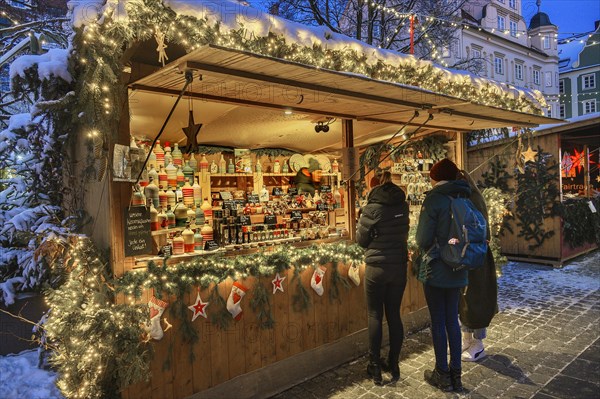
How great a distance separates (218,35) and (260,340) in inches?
109

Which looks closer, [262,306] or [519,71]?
[262,306]

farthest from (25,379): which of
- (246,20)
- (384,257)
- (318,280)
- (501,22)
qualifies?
(501,22)

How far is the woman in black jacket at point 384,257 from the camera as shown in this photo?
3900mm

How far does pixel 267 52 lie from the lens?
3.49m

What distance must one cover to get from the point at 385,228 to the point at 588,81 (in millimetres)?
38618

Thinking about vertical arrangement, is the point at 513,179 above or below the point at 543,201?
above

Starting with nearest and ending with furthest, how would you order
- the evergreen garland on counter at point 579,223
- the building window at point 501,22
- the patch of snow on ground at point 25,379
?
the patch of snow on ground at point 25,379 < the evergreen garland on counter at point 579,223 < the building window at point 501,22

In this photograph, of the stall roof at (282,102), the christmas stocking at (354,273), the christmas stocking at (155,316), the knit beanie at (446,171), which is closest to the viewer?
the stall roof at (282,102)

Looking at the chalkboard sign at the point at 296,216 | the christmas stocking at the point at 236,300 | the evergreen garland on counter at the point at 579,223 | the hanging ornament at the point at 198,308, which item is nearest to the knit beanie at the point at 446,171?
the christmas stocking at the point at 236,300

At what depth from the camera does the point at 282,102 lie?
4680mm

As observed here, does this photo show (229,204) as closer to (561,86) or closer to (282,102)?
(282,102)

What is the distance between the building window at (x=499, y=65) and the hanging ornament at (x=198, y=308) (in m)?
29.5

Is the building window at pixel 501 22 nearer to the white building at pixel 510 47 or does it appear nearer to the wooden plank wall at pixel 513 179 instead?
the white building at pixel 510 47

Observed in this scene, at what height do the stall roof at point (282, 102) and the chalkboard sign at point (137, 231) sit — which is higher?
the stall roof at point (282, 102)
